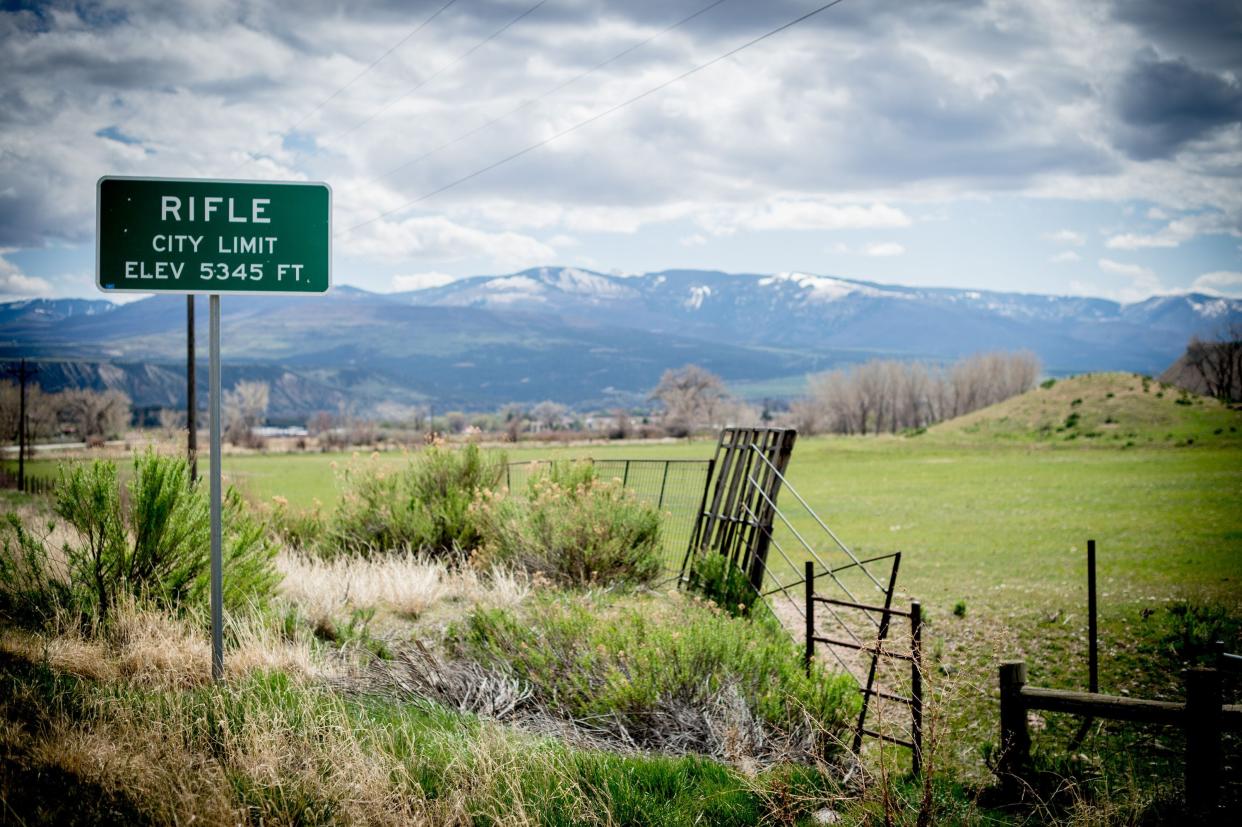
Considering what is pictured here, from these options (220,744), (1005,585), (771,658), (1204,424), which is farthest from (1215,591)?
(1204,424)

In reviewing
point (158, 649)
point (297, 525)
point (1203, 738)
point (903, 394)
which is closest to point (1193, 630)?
point (1203, 738)

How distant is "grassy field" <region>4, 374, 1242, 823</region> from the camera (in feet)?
31.5

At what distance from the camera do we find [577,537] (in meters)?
12.6

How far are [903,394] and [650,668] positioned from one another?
474ft

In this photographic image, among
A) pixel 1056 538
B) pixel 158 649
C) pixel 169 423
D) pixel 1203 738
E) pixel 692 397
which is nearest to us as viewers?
pixel 1203 738

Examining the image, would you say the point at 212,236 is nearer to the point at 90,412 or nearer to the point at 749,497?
the point at 749,497

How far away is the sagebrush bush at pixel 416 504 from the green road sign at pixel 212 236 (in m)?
7.37

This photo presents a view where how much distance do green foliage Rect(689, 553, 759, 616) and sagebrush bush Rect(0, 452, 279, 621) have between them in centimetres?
487

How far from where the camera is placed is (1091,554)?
913cm

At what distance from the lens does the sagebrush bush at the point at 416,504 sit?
14625 mm

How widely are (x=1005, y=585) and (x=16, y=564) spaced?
45.9ft

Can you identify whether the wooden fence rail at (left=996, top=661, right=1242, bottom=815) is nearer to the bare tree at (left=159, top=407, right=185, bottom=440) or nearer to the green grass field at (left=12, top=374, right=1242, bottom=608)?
the green grass field at (left=12, top=374, right=1242, bottom=608)

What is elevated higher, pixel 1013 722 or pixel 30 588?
pixel 30 588

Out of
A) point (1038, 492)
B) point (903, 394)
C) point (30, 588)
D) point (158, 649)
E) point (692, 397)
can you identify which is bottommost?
point (1038, 492)
